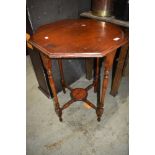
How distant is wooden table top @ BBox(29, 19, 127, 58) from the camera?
1.33m

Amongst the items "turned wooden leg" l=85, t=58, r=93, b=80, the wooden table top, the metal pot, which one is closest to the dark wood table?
the wooden table top

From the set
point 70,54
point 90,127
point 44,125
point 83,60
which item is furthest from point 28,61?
point 70,54

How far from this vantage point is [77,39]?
1504mm

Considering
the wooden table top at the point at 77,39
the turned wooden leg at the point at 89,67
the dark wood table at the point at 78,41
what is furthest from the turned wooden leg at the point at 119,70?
the turned wooden leg at the point at 89,67

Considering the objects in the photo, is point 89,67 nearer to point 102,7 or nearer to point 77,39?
point 102,7

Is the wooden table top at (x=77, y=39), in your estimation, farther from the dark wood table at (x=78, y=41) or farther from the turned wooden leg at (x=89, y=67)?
the turned wooden leg at (x=89, y=67)

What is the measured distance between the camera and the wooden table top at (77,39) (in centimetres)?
133

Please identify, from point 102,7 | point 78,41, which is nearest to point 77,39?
point 78,41

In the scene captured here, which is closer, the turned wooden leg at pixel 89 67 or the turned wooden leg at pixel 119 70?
the turned wooden leg at pixel 119 70

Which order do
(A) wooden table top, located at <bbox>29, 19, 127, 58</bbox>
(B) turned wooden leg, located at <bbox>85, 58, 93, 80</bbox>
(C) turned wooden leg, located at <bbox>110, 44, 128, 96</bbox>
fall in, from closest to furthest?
(A) wooden table top, located at <bbox>29, 19, 127, 58</bbox> < (C) turned wooden leg, located at <bbox>110, 44, 128, 96</bbox> < (B) turned wooden leg, located at <bbox>85, 58, 93, 80</bbox>

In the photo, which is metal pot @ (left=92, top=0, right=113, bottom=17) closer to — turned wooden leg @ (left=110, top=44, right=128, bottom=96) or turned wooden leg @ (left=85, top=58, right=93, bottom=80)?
turned wooden leg @ (left=110, top=44, right=128, bottom=96)
